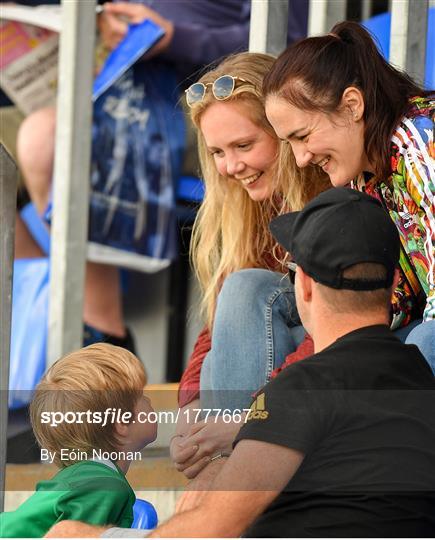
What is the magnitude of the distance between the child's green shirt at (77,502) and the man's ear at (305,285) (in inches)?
16.9

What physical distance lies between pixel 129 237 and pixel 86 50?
2.40ft

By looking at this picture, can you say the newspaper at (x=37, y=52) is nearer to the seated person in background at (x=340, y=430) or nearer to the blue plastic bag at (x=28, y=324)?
the blue plastic bag at (x=28, y=324)

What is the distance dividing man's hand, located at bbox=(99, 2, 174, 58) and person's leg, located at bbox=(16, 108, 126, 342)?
352mm

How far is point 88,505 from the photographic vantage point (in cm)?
206

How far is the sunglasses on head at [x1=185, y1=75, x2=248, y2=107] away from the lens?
2.78m

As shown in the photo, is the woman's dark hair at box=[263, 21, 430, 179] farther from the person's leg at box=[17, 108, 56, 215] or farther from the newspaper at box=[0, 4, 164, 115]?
the person's leg at box=[17, 108, 56, 215]

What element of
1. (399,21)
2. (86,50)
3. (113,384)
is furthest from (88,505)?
(86,50)

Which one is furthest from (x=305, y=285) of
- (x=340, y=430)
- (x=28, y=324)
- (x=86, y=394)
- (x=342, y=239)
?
(x=28, y=324)

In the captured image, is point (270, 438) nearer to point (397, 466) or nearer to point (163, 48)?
point (397, 466)

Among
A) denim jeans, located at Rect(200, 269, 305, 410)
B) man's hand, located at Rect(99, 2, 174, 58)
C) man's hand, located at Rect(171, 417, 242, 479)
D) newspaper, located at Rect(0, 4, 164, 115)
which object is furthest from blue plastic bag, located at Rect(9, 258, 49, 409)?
man's hand, located at Rect(171, 417, 242, 479)

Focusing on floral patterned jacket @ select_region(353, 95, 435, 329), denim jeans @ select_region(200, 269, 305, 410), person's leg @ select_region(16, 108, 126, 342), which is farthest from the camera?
person's leg @ select_region(16, 108, 126, 342)

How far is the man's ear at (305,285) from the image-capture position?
1.92 m

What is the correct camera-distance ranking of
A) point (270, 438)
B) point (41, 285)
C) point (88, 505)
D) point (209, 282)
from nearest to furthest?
point (270, 438) → point (88, 505) → point (209, 282) → point (41, 285)

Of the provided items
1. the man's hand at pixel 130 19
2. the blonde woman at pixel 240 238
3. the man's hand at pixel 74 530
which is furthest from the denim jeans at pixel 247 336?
the man's hand at pixel 130 19
